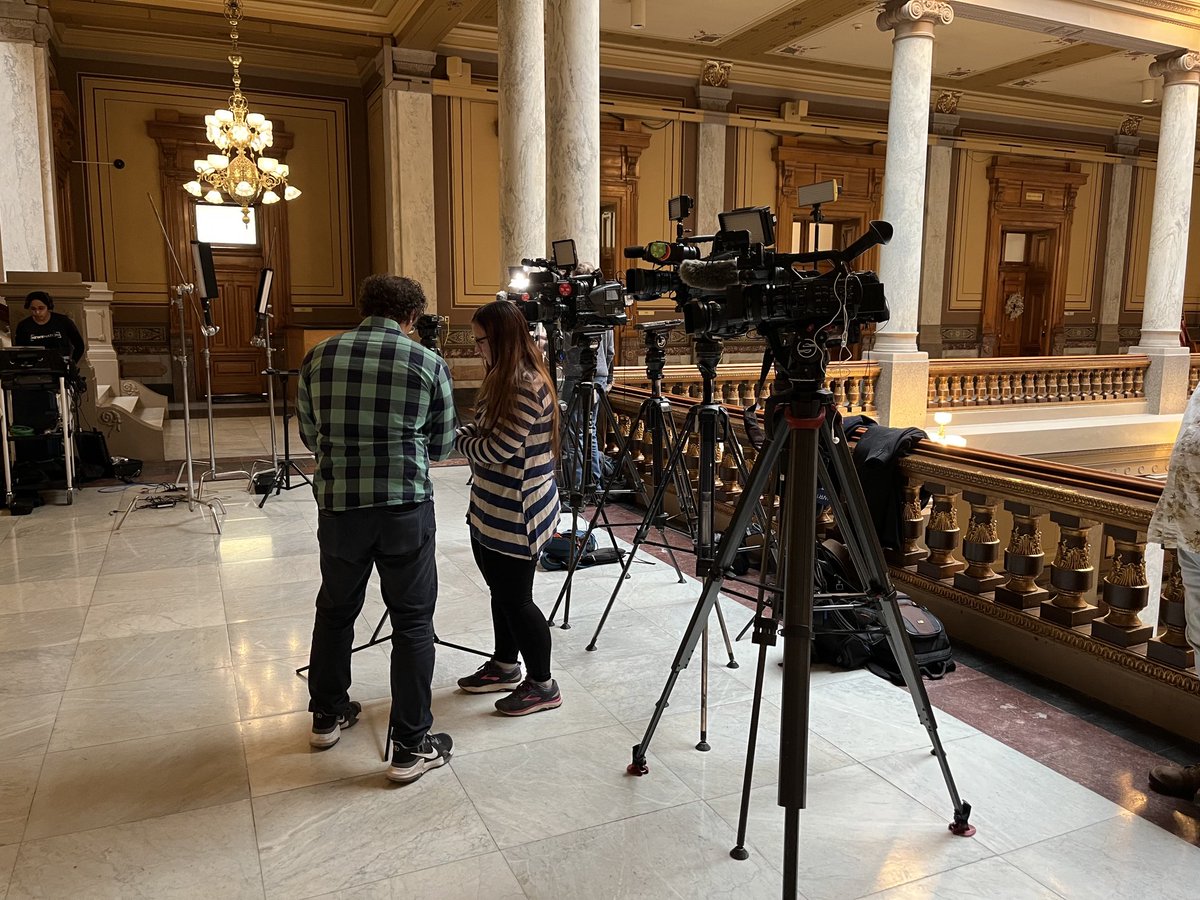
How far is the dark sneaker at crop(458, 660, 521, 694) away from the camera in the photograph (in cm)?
301

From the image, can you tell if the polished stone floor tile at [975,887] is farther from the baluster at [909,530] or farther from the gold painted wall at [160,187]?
the gold painted wall at [160,187]

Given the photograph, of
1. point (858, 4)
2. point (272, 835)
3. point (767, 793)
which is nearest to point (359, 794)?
point (272, 835)

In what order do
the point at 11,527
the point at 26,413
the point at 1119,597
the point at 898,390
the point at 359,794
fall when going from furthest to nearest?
the point at 898,390 → the point at 26,413 → the point at 11,527 → the point at 1119,597 → the point at 359,794

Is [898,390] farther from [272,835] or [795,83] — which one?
[272,835]

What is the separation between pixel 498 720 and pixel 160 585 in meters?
2.20

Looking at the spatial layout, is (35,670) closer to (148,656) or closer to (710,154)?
(148,656)

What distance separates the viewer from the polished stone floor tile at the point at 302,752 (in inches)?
96.7

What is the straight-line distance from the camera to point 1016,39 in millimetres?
11000

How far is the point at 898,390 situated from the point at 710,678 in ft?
20.5

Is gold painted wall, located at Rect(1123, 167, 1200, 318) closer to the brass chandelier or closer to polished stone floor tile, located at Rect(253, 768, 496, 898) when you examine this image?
the brass chandelier

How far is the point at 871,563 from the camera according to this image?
2088 millimetres

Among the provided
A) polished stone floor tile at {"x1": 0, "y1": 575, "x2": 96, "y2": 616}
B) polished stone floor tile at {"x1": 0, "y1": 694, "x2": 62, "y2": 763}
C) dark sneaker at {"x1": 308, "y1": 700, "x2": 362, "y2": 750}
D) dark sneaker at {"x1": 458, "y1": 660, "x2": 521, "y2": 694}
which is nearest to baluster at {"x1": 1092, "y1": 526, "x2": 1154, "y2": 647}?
dark sneaker at {"x1": 458, "y1": 660, "x2": 521, "y2": 694}

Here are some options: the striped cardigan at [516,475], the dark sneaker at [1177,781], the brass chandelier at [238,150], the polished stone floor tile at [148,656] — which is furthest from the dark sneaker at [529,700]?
the brass chandelier at [238,150]

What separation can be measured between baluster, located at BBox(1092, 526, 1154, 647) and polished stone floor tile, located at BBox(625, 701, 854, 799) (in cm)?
114
